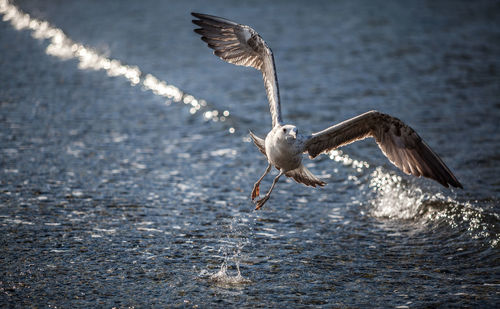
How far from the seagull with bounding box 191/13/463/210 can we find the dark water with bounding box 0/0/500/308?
87 centimetres

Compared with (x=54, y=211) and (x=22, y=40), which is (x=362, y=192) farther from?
(x=22, y=40)

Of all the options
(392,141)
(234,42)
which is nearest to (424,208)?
(392,141)

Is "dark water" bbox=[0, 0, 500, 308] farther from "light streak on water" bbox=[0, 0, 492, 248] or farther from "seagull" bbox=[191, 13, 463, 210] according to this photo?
"seagull" bbox=[191, 13, 463, 210]

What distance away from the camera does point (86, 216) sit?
8164 millimetres

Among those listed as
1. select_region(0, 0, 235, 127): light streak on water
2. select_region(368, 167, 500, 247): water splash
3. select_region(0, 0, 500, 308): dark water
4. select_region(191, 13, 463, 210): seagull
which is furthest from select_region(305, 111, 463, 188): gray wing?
select_region(0, 0, 235, 127): light streak on water

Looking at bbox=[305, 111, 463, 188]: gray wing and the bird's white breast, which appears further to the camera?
bbox=[305, 111, 463, 188]: gray wing

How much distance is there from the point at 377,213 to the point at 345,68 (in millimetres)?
7757

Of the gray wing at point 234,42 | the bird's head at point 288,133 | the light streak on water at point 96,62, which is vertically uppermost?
the gray wing at point 234,42

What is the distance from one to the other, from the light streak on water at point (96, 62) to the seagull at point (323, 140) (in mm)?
3944

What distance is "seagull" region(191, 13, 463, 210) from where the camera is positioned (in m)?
7.20

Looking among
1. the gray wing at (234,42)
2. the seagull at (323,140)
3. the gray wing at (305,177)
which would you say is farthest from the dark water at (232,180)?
the gray wing at (234,42)

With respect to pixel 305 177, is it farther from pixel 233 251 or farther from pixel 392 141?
pixel 233 251

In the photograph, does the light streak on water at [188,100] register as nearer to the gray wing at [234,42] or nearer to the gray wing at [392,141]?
the gray wing at [392,141]

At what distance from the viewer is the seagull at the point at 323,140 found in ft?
23.6
